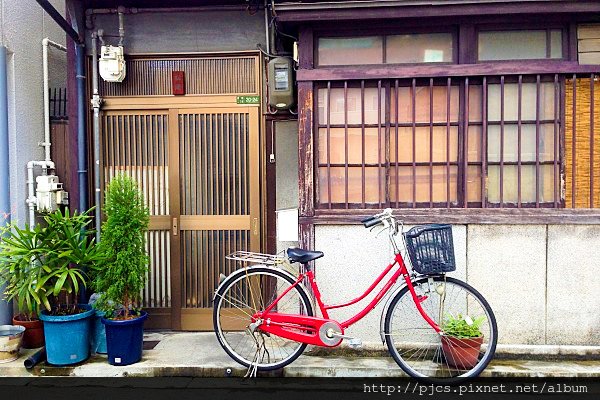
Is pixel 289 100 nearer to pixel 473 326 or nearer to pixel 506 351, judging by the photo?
pixel 473 326

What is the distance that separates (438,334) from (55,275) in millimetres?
4104

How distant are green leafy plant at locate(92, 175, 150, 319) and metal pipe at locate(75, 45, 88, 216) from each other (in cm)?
136

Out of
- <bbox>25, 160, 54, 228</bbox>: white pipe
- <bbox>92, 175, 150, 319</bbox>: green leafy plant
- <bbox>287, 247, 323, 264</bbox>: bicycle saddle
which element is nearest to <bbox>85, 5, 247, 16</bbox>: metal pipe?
<bbox>25, 160, 54, 228</bbox>: white pipe

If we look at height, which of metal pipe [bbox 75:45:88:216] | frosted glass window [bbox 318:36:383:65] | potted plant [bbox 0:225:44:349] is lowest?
potted plant [bbox 0:225:44:349]

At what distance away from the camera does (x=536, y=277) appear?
6078mm

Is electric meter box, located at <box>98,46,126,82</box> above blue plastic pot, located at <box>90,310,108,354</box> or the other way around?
above

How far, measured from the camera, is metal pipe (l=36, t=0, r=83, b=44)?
623 centimetres

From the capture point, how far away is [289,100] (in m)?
6.64

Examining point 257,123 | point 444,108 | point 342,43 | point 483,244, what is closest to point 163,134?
point 257,123

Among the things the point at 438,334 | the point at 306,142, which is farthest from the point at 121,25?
the point at 438,334

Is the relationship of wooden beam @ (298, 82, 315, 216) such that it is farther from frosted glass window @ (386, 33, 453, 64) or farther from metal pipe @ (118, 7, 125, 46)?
metal pipe @ (118, 7, 125, 46)

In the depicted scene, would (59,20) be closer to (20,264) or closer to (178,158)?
(178,158)

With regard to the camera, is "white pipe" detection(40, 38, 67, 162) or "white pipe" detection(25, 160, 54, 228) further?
"white pipe" detection(40, 38, 67, 162)

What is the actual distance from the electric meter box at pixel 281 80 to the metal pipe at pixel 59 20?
2.49 meters
